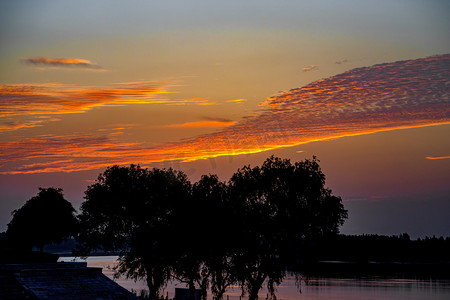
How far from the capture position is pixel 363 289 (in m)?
153

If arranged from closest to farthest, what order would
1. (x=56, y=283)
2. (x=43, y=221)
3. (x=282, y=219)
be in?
(x=56, y=283) < (x=282, y=219) < (x=43, y=221)

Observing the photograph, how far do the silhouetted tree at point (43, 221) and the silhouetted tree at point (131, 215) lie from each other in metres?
16.9

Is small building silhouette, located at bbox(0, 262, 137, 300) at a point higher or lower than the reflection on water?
higher

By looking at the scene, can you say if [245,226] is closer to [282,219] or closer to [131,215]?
[282,219]

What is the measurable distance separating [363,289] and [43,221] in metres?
91.7

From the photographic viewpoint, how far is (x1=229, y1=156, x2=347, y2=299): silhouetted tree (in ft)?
226

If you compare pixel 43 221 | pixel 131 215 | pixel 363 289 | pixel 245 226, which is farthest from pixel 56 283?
pixel 363 289

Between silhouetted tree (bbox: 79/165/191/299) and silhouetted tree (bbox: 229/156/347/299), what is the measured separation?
45.7 ft

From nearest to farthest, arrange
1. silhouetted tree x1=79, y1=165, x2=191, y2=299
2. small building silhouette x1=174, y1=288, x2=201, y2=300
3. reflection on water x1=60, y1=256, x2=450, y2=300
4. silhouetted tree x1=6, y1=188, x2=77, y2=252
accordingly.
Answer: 1. small building silhouette x1=174, y1=288, x2=201, y2=300
2. silhouetted tree x1=79, y1=165, x2=191, y2=299
3. silhouetted tree x1=6, y1=188, x2=77, y2=252
4. reflection on water x1=60, y1=256, x2=450, y2=300

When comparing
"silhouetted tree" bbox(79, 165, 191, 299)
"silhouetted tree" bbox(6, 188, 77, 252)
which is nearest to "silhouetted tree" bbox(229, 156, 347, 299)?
"silhouetted tree" bbox(79, 165, 191, 299)

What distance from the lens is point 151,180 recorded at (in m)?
86.2

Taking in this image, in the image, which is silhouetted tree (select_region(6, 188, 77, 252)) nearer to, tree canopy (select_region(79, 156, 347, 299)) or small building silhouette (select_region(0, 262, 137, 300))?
tree canopy (select_region(79, 156, 347, 299))

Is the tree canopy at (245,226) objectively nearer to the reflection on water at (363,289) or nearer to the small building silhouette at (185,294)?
the small building silhouette at (185,294)

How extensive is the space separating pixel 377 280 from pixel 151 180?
119 meters
